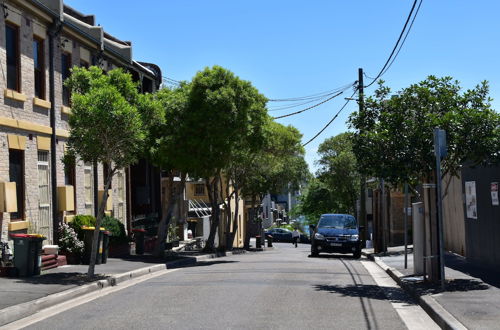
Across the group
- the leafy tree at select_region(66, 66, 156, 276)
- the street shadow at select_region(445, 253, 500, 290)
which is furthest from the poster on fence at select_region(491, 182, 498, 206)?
the leafy tree at select_region(66, 66, 156, 276)

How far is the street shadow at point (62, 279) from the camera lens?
13.5 metres

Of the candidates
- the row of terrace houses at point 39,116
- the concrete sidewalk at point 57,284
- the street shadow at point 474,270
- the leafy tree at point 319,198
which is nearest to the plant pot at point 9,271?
the concrete sidewalk at point 57,284

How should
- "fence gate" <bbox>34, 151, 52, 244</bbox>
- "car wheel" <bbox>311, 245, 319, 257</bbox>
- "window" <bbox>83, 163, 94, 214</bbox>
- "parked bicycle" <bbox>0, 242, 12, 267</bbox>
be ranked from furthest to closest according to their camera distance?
"car wheel" <bbox>311, 245, 319, 257</bbox>
"window" <bbox>83, 163, 94, 214</bbox>
"fence gate" <bbox>34, 151, 52, 244</bbox>
"parked bicycle" <bbox>0, 242, 12, 267</bbox>

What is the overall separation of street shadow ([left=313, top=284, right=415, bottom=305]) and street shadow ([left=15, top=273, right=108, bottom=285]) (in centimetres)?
477

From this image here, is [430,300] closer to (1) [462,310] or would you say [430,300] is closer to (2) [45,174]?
(1) [462,310]

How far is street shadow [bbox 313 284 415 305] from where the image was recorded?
12031 mm

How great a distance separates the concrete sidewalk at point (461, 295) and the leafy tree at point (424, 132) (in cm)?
215

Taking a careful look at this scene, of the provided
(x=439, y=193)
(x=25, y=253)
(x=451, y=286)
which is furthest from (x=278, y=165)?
(x=439, y=193)

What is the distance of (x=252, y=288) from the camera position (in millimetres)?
12992

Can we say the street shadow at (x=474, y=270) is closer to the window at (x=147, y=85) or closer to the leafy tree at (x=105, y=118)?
the leafy tree at (x=105, y=118)

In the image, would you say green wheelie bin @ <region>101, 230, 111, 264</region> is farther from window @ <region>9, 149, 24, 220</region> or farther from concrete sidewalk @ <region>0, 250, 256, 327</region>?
window @ <region>9, 149, 24, 220</region>

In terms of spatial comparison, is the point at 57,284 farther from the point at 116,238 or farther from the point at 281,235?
the point at 281,235

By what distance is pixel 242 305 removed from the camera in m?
10.6

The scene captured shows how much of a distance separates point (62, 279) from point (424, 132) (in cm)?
798
